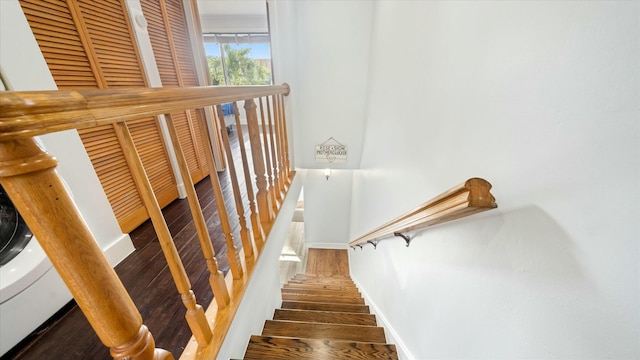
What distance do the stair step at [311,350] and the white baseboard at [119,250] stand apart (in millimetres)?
1197

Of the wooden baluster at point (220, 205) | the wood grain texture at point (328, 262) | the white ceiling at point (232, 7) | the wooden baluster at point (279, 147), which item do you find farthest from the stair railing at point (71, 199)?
the white ceiling at point (232, 7)

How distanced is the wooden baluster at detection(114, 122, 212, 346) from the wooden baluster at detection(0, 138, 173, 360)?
135mm

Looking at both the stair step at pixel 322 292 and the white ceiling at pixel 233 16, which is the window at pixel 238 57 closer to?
the white ceiling at pixel 233 16

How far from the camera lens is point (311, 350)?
4.42 feet

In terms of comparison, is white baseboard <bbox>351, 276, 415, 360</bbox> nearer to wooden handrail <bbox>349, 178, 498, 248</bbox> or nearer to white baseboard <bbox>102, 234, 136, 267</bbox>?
wooden handrail <bbox>349, 178, 498, 248</bbox>

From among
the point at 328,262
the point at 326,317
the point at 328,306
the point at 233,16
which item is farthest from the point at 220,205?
the point at 233,16

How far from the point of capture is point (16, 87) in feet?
3.87

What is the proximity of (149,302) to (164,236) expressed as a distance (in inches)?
44.5

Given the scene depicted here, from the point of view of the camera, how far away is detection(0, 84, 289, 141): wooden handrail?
0.99 feet

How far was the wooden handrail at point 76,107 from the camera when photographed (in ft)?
0.99

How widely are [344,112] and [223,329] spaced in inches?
98.9

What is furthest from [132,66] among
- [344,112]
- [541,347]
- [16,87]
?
[541,347]

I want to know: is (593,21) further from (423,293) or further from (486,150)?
(423,293)

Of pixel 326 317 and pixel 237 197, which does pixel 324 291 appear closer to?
pixel 326 317
